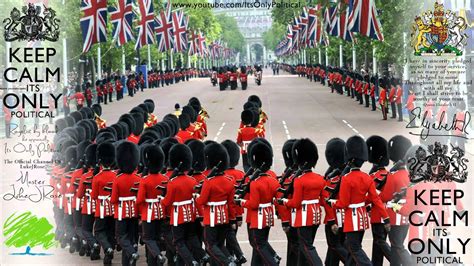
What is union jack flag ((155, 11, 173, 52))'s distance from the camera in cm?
5756

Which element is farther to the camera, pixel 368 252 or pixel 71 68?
pixel 71 68

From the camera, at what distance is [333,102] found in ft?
146

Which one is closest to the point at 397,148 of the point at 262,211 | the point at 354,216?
the point at 354,216

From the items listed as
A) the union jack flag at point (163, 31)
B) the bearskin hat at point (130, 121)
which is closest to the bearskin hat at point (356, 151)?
the bearskin hat at point (130, 121)

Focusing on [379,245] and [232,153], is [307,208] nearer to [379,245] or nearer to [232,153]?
[379,245]

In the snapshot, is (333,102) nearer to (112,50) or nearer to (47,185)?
(112,50)

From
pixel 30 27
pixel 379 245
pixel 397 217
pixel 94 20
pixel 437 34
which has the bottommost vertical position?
pixel 379 245

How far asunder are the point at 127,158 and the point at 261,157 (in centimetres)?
178

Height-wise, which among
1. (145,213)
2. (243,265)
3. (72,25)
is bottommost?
(243,265)

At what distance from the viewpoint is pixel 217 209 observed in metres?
11.2

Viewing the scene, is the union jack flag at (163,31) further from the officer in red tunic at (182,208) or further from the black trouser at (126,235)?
the officer in red tunic at (182,208)

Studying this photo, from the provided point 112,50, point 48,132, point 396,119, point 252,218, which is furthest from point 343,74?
point 252,218

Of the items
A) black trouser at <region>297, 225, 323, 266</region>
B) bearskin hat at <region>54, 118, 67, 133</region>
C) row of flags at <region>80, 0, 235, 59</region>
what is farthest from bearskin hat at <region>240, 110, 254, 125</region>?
row of flags at <region>80, 0, 235, 59</region>

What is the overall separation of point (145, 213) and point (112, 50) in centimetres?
4259
